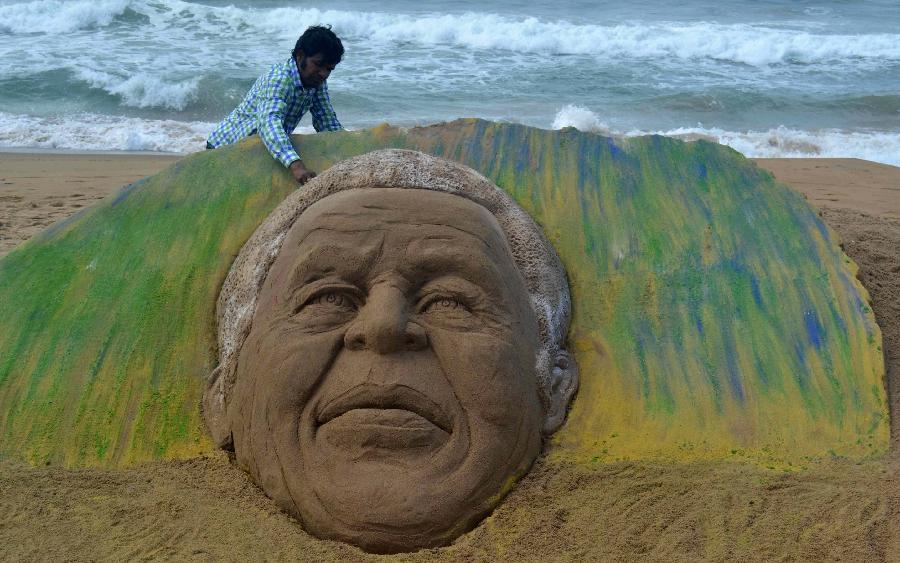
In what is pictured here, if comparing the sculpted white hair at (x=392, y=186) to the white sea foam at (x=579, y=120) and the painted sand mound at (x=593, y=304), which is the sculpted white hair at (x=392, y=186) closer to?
the painted sand mound at (x=593, y=304)

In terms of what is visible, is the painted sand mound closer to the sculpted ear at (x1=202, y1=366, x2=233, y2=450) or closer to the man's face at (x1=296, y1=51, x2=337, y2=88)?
the sculpted ear at (x1=202, y1=366, x2=233, y2=450)

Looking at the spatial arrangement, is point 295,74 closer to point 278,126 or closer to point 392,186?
point 278,126

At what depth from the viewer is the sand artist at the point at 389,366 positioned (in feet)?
9.34

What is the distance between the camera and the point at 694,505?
3.07 metres

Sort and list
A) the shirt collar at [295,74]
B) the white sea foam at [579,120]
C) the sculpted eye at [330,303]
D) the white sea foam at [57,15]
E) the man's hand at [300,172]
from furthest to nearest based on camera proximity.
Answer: the white sea foam at [57,15], the white sea foam at [579,120], the shirt collar at [295,74], the man's hand at [300,172], the sculpted eye at [330,303]

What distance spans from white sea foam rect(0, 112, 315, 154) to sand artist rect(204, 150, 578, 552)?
6894 millimetres

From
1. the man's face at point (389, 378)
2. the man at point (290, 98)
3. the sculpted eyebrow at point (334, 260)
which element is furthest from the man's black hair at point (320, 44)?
the sculpted eyebrow at point (334, 260)

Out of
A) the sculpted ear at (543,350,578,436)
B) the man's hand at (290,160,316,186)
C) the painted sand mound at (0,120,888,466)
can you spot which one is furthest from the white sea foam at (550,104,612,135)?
the sculpted ear at (543,350,578,436)

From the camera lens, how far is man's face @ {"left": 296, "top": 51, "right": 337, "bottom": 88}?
4.38 meters

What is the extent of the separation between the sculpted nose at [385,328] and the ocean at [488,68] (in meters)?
7.51

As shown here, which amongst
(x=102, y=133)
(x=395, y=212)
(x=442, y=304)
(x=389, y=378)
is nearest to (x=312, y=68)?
(x=395, y=212)

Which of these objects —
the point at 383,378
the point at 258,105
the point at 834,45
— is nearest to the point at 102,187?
the point at 258,105

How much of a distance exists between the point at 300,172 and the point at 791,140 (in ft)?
27.4

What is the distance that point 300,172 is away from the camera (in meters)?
4.07
